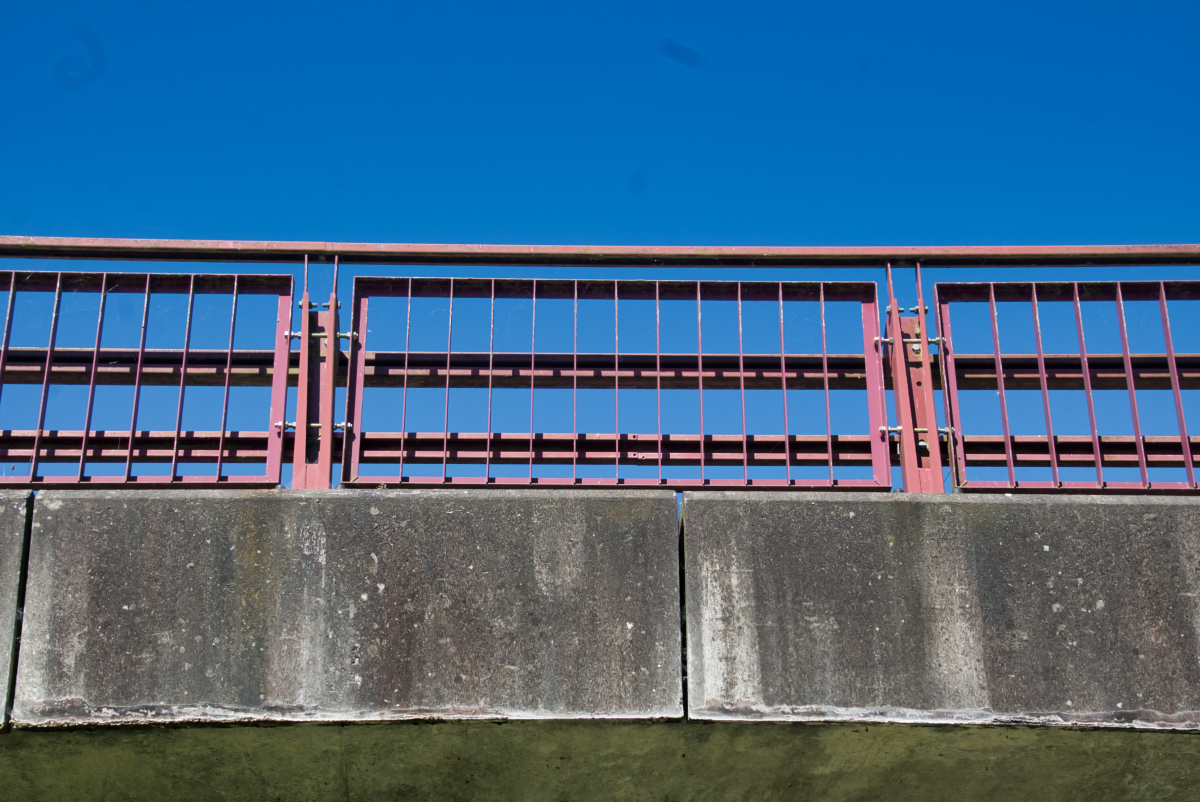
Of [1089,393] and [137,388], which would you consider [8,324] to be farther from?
[1089,393]

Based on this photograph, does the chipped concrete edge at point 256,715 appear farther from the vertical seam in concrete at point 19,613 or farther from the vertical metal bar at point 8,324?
the vertical metal bar at point 8,324

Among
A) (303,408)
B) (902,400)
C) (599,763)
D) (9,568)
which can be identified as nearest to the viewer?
(9,568)

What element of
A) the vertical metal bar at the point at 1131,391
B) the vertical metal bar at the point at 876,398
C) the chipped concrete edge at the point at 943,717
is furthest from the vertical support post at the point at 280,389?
the vertical metal bar at the point at 1131,391

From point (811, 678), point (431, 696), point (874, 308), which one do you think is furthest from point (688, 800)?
point (874, 308)

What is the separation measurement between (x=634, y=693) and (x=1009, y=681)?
1.22 meters

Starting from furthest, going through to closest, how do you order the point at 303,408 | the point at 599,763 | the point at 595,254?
the point at 595,254, the point at 303,408, the point at 599,763

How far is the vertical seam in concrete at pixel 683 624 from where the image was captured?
3.20m

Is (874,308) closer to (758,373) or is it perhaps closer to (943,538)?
(758,373)

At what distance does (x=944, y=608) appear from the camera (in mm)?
3287

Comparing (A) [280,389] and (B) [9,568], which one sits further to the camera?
(A) [280,389]

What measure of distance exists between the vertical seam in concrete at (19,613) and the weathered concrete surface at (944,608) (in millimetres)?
2170

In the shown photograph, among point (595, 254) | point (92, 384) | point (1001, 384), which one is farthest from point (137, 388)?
point (1001, 384)

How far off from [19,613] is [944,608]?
304 cm

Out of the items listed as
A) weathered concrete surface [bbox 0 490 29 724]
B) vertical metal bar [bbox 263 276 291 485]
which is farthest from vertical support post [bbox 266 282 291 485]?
weathered concrete surface [bbox 0 490 29 724]
